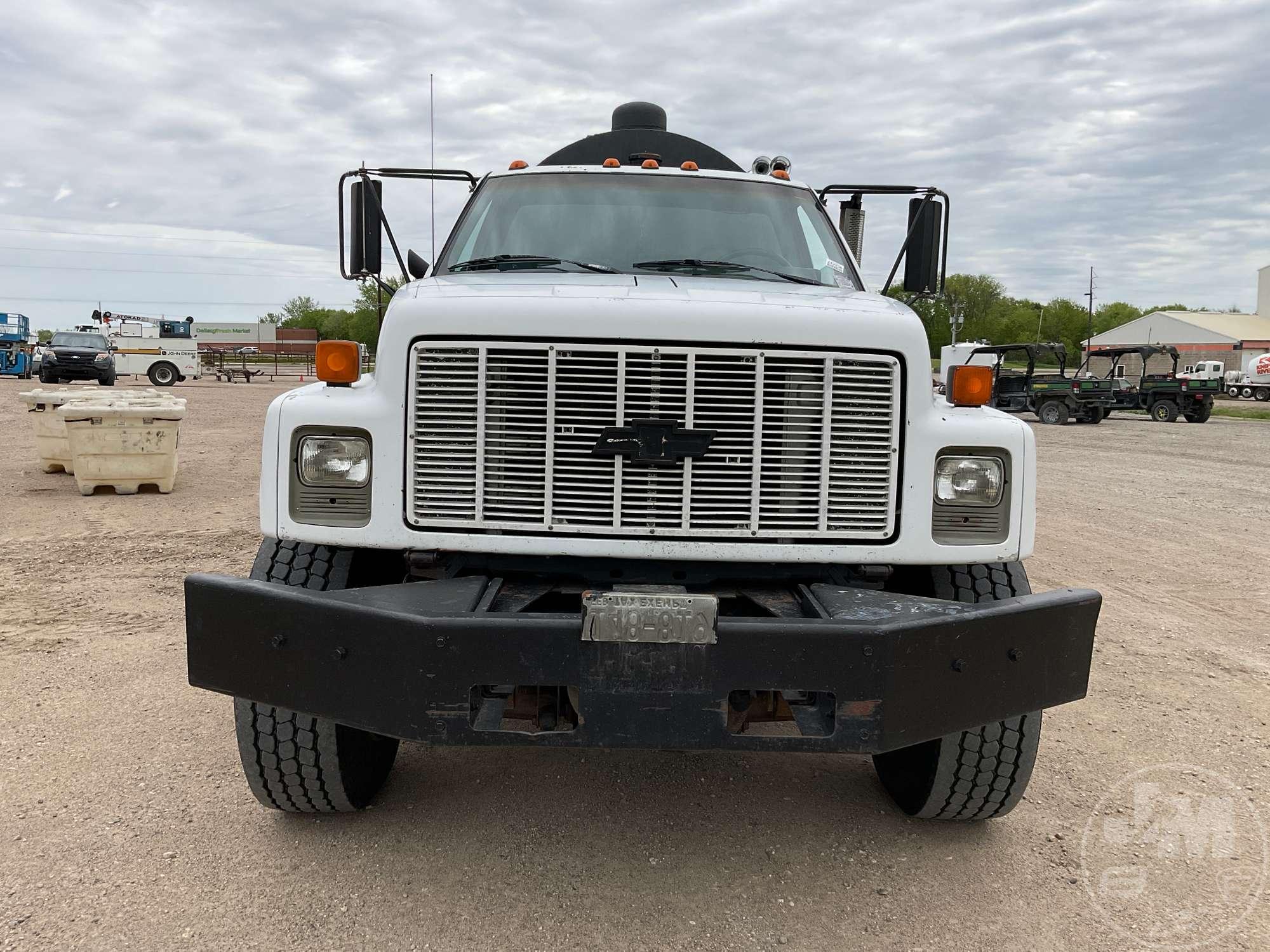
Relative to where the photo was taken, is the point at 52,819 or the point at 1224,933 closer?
the point at 1224,933

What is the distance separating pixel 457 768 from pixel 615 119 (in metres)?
4.88

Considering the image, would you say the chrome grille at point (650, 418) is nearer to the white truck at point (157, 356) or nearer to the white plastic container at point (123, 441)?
the white plastic container at point (123, 441)

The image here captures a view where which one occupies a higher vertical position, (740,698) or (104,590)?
(740,698)

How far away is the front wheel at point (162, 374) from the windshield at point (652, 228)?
107ft

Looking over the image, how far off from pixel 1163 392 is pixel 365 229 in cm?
2789

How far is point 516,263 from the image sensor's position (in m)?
3.72

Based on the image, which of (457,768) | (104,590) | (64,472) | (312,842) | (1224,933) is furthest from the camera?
(64,472)

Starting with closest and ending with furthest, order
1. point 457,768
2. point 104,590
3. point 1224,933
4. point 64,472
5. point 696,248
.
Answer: point 1224,933 < point 457,768 < point 696,248 < point 104,590 < point 64,472

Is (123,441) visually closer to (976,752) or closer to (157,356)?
(976,752)

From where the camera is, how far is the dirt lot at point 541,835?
257 centimetres

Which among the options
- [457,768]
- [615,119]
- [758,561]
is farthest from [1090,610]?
[615,119]

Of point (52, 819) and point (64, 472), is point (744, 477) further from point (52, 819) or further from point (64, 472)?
point (64, 472)

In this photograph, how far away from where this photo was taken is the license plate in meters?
2.34

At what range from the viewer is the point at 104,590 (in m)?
5.77
